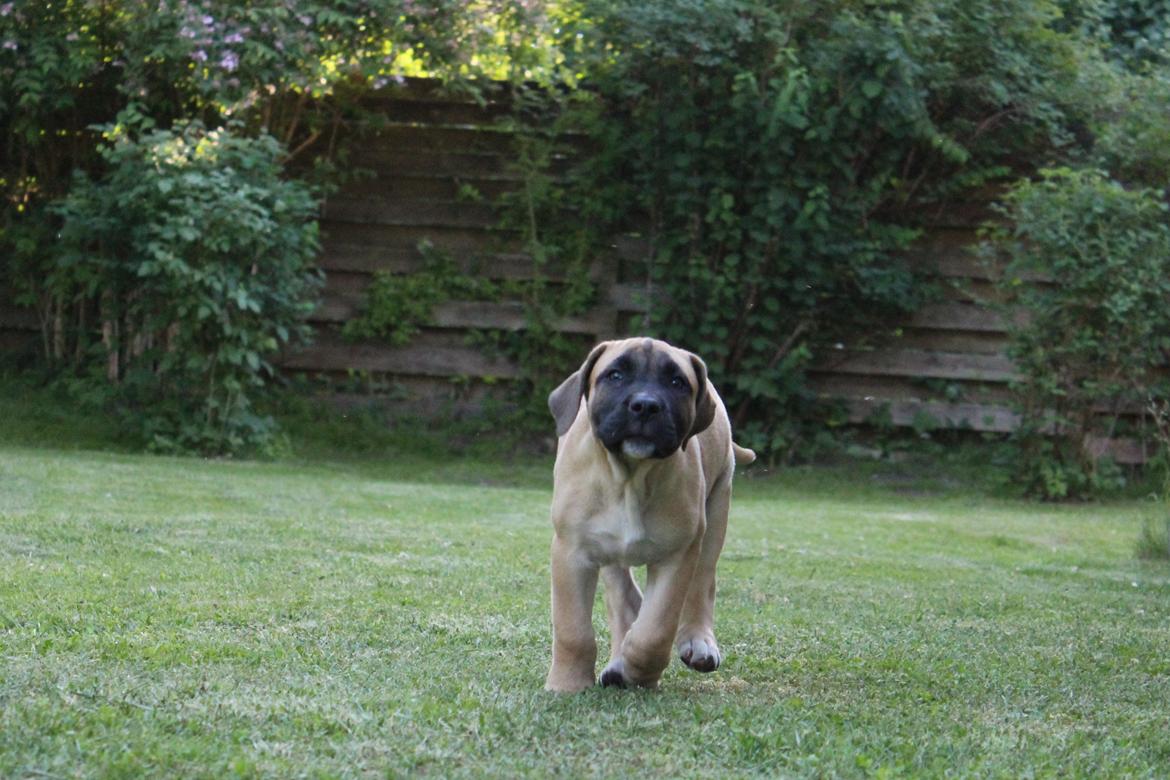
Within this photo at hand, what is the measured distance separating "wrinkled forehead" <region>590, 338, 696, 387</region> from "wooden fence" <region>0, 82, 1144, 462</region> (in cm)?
912

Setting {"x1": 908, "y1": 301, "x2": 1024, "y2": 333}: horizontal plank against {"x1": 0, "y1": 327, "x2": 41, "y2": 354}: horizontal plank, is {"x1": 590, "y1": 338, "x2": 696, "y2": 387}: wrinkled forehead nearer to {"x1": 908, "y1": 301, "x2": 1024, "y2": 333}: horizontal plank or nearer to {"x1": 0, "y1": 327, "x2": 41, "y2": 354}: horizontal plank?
{"x1": 908, "y1": 301, "x2": 1024, "y2": 333}: horizontal plank

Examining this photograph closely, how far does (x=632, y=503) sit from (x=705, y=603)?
640 mm

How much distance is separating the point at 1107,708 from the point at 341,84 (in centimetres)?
1071

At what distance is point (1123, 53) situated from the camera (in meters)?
15.0

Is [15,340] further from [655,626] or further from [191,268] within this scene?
[655,626]

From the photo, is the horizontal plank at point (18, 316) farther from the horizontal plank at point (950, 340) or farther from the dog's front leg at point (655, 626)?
the dog's front leg at point (655, 626)

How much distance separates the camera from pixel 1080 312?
486 inches

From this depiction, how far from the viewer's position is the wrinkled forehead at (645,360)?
4.75 m

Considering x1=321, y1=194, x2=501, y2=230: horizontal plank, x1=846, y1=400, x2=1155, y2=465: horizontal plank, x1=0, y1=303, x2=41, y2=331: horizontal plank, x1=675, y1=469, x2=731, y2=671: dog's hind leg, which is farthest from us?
→ x1=321, y1=194, x2=501, y2=230: horizontal plank

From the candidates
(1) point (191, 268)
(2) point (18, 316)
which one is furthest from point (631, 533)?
(2) point (18, 316)

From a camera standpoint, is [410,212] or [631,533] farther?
[410,212]

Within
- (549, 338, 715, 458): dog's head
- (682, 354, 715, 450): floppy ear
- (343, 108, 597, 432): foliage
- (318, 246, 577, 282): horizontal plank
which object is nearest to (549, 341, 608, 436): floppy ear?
(549, 338, 715, 458): dog's head

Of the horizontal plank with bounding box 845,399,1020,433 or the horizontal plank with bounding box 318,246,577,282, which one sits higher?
the horizontal plank with bounding box 318,246,577,282

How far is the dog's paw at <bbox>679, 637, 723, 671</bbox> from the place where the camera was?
16.0 ft
